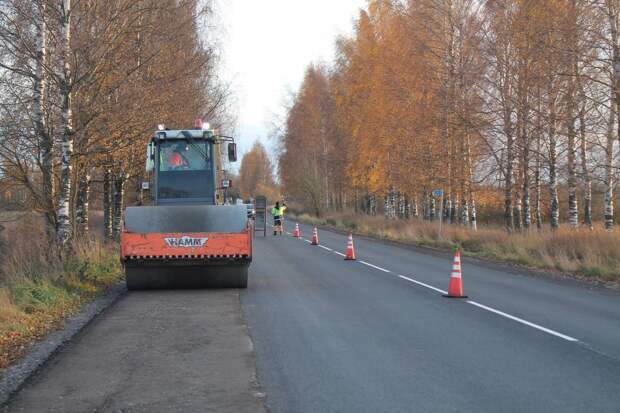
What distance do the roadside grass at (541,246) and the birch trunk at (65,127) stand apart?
1268 centimetres

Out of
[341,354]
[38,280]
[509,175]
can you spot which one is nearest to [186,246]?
[38,280]

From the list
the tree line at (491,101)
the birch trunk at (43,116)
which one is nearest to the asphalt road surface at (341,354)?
the birch trunk at (43,116)

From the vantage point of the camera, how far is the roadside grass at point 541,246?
60.6 ft

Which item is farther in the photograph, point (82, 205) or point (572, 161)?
point (572, 161)

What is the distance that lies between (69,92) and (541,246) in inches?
599

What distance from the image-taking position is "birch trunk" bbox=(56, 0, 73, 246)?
14.3 meters

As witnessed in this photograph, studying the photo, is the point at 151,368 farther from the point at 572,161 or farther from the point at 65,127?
the point at 572,161

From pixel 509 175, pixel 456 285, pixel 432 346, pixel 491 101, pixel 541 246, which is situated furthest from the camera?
pixel 509 175

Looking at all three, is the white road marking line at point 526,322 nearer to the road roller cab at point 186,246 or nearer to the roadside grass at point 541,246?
the road roller cab at point 186,246

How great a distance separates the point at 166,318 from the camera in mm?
10555

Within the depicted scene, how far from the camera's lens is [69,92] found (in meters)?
14.6

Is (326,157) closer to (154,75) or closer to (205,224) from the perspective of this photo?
(154,75)

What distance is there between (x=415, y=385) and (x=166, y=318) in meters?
5.18

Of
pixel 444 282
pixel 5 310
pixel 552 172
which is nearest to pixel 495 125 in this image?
pixel 552 172
